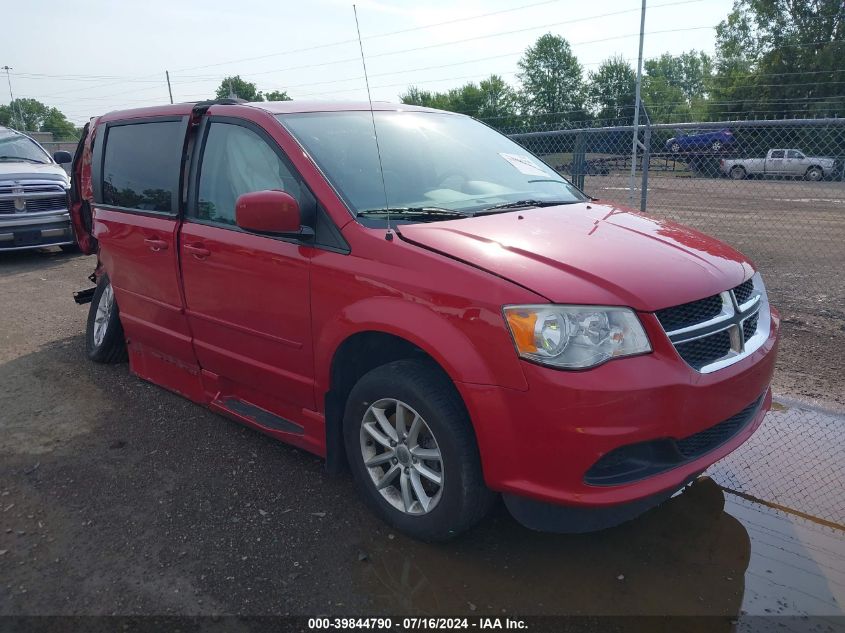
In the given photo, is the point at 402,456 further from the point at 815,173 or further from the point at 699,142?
the point at 815,173

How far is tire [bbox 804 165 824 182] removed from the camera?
944 cm

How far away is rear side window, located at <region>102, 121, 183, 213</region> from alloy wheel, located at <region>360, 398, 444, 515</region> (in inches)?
77.3

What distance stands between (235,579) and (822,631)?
87.7 inches

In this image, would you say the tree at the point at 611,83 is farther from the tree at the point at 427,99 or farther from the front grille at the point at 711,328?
the front grille at the point at 711,328

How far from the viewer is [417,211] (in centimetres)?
321

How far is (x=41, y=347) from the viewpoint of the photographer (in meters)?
5.95

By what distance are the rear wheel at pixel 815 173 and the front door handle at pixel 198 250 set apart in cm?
876

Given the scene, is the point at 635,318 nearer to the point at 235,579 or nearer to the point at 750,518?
the point at 750,518

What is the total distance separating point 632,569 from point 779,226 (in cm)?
1240

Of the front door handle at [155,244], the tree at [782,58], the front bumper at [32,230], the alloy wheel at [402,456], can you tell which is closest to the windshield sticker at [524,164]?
the alloy wheel at [402,456]

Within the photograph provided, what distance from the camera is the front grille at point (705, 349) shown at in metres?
2.58

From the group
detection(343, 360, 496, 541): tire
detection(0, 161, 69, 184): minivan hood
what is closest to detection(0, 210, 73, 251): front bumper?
detection(0, 161, 69, 184): minivan hood

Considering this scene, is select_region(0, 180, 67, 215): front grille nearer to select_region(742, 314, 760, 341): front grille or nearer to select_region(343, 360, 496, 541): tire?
select_region(343, 360, 496, 541): tire

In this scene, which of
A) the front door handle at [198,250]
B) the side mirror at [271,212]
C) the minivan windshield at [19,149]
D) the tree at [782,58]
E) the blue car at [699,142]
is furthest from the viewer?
the tree at [782,58]
